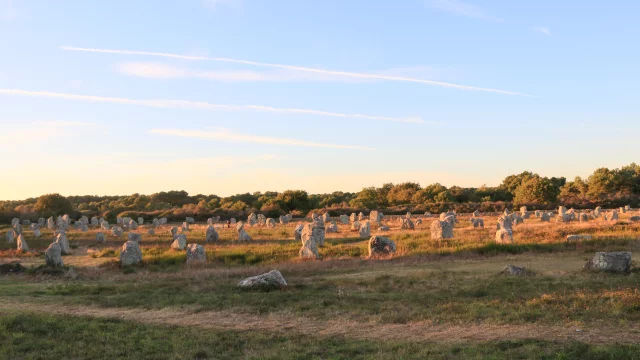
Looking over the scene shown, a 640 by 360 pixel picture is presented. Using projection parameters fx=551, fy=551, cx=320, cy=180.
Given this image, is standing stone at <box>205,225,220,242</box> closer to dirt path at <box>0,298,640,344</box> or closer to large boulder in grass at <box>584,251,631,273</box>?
dirt path at <box>0,298,640,344</box>

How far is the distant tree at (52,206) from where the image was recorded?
7456cm

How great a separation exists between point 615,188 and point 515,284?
7858 centimetres

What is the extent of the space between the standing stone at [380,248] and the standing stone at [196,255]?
8066mm

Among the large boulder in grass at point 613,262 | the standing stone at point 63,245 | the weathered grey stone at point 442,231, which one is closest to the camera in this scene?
the large boulder in grass at point 613,262

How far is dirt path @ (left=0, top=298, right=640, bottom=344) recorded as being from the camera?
10.3m

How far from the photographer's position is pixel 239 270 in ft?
74.0

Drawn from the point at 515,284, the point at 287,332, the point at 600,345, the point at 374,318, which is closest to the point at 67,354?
the point at 287,332

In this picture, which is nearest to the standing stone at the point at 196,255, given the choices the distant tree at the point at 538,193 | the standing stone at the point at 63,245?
the standing stone at the point at 63,245

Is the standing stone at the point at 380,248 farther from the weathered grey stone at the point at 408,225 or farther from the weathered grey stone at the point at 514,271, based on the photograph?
the weathered grey stone at the point at 408,225

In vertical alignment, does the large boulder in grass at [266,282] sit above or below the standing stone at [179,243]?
below

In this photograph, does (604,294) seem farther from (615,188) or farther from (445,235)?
(615,188)

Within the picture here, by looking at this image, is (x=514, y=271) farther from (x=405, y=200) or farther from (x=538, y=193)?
(x=405, y=200)

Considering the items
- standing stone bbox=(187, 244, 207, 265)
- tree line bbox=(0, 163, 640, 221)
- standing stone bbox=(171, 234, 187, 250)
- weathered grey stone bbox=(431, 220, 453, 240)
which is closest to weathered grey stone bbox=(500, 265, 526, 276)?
weathered grey stone bbox=(431, 220, 453, 240)

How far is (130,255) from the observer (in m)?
26.7
